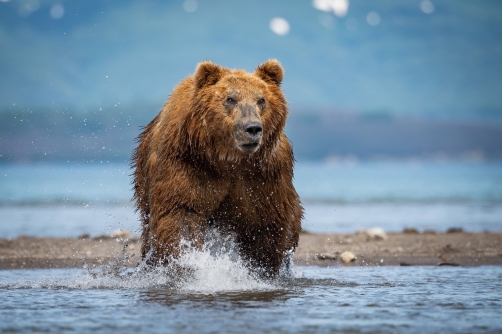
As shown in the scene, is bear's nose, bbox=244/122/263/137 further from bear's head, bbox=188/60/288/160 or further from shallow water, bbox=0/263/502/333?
shallow water, bbox=0/263/502/333

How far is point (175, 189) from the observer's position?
685 centimetres

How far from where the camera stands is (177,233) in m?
6.88

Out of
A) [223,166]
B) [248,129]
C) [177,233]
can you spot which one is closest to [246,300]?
[177,233]

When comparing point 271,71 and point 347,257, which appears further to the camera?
point 347,257

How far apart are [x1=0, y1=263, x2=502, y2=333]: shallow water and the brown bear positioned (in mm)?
508

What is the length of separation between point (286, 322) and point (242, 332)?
459mm

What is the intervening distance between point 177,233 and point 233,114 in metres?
1.19

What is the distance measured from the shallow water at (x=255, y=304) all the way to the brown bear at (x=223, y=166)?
20.0 inches

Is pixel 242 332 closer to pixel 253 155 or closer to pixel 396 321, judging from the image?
pixel 396 321

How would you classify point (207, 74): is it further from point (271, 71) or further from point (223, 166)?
point (223, 166)

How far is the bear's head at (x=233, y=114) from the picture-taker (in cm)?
657

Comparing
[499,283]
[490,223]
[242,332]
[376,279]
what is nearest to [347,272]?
[376,279]

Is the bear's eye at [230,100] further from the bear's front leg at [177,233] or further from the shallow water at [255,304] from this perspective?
the shallow water at [255,304]

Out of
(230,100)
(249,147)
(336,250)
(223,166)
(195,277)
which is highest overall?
(230,100)
